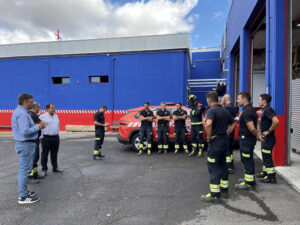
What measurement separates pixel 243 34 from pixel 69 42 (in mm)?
11738

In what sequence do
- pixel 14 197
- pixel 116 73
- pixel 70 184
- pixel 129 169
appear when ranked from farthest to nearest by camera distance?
pixel 116 73
pixel 129 169
pixel 70 184
pixel 14 197

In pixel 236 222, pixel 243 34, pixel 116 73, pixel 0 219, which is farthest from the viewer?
pixel 116 73

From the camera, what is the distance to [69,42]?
1569 cm

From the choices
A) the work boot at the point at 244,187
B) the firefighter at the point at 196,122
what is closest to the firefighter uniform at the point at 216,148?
the work boot at the point at 244,187

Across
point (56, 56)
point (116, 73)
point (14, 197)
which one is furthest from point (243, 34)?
point (56, 56)

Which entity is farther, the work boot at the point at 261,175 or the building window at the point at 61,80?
the building window at the point at 61,80

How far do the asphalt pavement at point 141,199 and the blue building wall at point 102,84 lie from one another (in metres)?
9.01

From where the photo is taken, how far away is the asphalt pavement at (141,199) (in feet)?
10.3

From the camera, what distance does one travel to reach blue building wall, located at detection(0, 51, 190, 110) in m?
14.4

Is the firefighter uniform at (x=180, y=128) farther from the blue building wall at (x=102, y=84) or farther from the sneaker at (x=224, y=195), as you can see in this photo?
the blue building wall at (x=102, y=84)

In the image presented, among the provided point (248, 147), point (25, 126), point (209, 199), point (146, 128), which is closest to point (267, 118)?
point (248, 147)

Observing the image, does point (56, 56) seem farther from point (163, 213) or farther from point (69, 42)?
point (163, 213)

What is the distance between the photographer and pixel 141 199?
12.6ft

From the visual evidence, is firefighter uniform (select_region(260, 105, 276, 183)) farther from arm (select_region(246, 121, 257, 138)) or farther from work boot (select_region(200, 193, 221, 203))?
work boot (select_region(200, 193, 221, 203))
